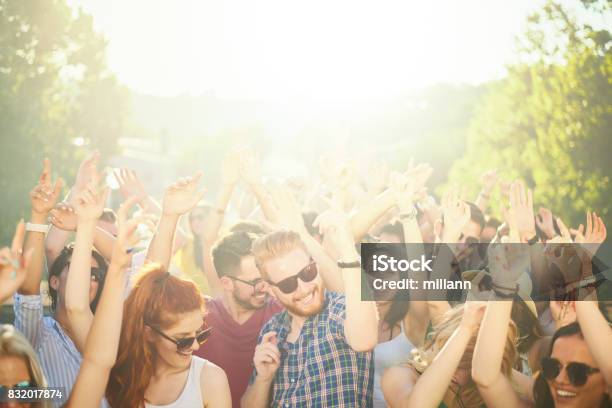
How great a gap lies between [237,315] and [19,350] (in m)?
1.56

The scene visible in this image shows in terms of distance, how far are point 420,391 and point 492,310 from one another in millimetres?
535

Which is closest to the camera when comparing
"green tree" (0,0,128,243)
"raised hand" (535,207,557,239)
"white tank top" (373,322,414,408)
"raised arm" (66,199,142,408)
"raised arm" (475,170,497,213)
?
"raised arm" (66,199,142,408)

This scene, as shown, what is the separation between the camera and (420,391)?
3.26m

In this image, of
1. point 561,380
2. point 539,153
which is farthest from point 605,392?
point 539,153

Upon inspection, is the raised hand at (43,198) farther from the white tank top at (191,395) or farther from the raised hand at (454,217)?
the raised hand at (454,217)

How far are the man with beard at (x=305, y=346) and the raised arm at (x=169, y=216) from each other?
1.72 ft

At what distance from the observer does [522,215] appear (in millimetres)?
3502

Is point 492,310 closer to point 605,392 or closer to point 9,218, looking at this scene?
point 605,392

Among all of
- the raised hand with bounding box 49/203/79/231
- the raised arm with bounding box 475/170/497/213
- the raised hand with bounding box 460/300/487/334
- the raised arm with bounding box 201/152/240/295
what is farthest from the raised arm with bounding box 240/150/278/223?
the raised arm with bounding box 475/170/497/213

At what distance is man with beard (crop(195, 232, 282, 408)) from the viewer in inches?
162

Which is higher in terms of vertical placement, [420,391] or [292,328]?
[292,328]

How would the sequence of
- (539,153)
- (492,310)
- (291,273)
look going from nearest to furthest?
(492,310) → (291,273) → (539,153)

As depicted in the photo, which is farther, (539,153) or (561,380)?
(539,153)

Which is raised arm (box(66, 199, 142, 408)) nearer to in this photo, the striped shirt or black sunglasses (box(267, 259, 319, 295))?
the striped shirt
